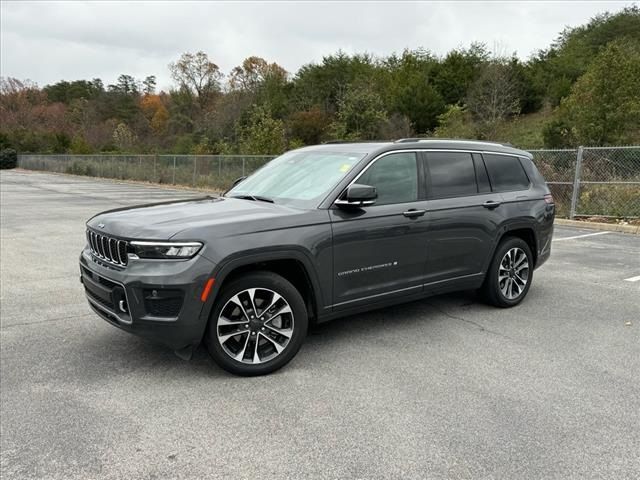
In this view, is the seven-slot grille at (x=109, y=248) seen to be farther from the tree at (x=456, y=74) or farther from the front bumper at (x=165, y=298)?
the tree at (x=456, y=74)

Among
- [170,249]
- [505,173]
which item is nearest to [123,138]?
[505,173]

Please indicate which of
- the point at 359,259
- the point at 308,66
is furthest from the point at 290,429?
the point at 308,66

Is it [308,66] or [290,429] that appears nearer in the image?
[290,429]

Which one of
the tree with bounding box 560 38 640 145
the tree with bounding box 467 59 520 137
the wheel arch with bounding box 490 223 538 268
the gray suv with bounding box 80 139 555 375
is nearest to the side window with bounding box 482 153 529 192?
the gray suv with bounding box 80 139 555 375

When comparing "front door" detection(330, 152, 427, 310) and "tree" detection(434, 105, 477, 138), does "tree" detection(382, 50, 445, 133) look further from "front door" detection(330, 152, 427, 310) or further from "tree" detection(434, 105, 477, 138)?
"front door" detection(330, 152, 427, 310)

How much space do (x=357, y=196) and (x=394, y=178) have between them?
0.74m

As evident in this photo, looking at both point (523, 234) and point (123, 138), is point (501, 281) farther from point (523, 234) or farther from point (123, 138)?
point (123, 138)

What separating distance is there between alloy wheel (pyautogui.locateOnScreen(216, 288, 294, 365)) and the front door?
52 centimetres

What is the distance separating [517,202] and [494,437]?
10.5 feet

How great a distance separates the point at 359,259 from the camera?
435 cm

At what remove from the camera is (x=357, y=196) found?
162 inches

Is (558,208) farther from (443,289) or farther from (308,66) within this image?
(308,66)

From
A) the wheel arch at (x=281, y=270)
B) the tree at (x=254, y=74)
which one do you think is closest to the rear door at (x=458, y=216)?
the wheel arch at (x=281, y=270)

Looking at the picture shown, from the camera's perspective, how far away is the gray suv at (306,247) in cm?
362
